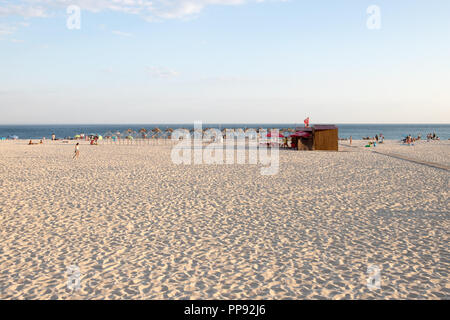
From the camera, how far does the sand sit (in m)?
4.36

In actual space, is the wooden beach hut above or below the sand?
above

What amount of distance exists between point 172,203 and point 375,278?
5.51 metres

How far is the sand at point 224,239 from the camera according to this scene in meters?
4.36

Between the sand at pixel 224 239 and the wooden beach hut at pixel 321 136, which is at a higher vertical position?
the wooden beach hut at pixel 321 136

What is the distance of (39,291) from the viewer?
4.21m

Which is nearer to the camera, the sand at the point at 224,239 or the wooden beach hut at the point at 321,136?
the sand at the point at 224,239

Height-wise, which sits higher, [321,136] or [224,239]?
[321,136]

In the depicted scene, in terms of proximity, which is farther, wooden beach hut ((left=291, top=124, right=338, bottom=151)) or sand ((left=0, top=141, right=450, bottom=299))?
wooden beach hut ((left=291, top=124, right=338, bottom=151))

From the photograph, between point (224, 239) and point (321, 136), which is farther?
point (321, 136)

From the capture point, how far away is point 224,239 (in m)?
6.15

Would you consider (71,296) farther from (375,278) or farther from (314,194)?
(314,194)
